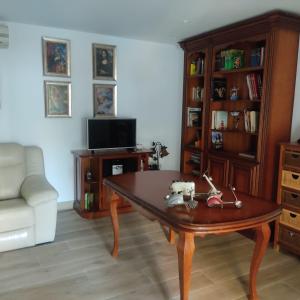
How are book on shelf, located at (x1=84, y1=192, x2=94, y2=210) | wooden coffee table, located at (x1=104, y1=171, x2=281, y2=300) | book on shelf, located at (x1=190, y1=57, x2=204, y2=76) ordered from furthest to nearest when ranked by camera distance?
book on shelf, located at (x1=190, y1=57, x2=204, y2=76) → book on shelf, located at (x1=84, y1=192, x2=94, y2=210) → wooden coffee table, located at (x1=104, y1=171, x2=281, y2=300)

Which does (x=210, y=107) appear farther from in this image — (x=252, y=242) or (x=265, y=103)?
(x=252, y=242)

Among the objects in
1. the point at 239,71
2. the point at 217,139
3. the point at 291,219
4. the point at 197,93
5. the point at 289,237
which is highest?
the point at 239,71

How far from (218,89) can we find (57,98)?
2.01m

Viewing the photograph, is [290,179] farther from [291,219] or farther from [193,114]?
[193,114]

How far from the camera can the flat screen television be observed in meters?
3.94

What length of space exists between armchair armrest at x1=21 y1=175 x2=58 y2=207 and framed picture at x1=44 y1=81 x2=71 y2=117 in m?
0.94

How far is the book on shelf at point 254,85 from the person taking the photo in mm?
3461

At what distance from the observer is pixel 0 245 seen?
2945 millimetres

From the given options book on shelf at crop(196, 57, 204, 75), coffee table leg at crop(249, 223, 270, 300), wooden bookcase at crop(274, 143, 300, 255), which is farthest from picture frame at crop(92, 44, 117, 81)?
coffee table leg at crop(249, 223, 270, 300)

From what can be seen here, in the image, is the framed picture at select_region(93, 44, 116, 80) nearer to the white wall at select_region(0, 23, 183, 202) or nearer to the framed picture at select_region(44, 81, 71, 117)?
the white wall at select_region(0, 23, 183, 202)

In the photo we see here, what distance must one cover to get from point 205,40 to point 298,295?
2970 millimetres

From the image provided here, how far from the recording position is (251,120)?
3.58 metres

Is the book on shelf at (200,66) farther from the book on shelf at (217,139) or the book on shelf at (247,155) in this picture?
the book on shelf at (247,155)

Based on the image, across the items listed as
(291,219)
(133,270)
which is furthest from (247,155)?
(133,270)
